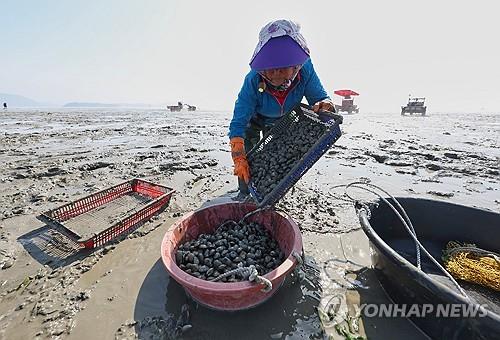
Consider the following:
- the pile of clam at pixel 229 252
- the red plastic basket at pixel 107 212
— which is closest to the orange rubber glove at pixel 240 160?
the pile of clam at pixel 229 252

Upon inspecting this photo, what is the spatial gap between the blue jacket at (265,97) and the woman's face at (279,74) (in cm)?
34

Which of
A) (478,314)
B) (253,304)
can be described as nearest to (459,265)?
(478,314)

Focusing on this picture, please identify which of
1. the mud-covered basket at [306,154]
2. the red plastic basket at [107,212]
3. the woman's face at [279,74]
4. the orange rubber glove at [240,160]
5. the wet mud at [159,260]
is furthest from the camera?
the orange rubber glove at [240,160]

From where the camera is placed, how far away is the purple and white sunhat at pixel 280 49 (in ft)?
8.25

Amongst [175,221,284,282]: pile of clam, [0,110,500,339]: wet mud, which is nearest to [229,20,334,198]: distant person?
[175,221,284,282]: pile of clam

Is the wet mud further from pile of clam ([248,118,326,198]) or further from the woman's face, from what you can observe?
the woman's face

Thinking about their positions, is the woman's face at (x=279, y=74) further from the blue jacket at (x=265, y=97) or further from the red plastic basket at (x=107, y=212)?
the red plastic basket at (x=107, y=212)

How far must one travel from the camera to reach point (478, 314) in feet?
4.28

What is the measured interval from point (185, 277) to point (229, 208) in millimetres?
1110

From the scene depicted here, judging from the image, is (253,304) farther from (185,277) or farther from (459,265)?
(459,265)

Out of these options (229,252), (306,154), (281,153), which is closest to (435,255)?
(306,154)

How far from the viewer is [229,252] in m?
2.35

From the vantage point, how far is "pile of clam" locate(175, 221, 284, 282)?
221 centimetres

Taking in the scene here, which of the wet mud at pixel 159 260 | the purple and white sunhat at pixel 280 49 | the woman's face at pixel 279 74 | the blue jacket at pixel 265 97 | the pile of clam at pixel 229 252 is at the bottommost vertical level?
the wet mud at pixel 159 260
